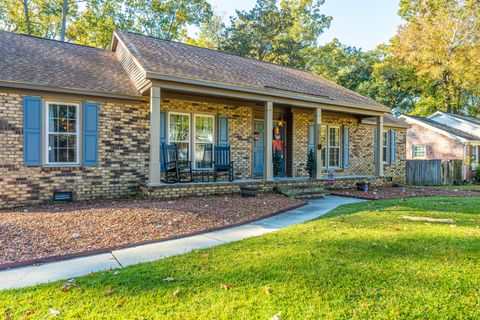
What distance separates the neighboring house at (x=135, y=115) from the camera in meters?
7.50

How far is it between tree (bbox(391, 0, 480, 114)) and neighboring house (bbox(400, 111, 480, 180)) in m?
3.42

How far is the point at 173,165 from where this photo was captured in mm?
9117

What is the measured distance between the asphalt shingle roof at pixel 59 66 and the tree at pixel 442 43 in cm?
2252

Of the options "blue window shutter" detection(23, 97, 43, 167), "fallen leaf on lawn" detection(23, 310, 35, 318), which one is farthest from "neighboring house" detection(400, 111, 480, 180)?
"fallen leaf on lawn" detection(23, 310, 35, 318)

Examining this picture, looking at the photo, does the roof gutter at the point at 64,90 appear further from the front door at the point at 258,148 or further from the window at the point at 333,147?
the window at the point at 333,147

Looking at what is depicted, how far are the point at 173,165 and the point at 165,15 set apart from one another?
61.0ft

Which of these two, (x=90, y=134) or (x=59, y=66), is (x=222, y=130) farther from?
(x=59, y=66)

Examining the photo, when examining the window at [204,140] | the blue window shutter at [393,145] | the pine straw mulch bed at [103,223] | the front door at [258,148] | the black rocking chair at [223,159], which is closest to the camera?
the pine straw mulch bed at [103,223]

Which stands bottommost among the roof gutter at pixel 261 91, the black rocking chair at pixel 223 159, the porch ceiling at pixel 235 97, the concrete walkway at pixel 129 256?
the concrete walkway at pixel 129 256

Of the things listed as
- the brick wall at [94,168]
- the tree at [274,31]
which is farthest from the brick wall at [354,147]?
the tree at [274,31]

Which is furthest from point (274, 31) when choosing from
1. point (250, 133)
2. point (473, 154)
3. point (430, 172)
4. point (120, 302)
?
point (120, 302)

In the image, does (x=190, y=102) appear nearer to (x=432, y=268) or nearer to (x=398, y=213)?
(x=398, y=213)

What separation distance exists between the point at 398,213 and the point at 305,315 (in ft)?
17.0

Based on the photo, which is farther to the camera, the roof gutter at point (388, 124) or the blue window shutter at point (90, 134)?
the roof gutter at point (388, 124)
